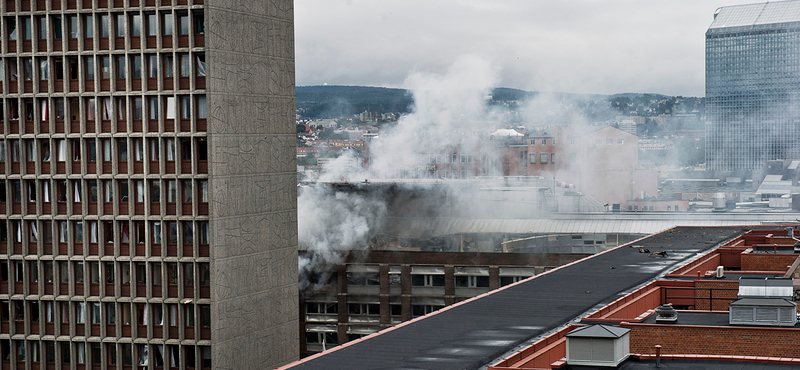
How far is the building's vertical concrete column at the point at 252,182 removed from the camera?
37.3 metres

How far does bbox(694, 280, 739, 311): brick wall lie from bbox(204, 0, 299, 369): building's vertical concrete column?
17.9 m

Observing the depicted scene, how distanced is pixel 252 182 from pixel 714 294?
19.0 meters

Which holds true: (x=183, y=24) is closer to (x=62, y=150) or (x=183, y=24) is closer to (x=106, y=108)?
(x=106, y=108)

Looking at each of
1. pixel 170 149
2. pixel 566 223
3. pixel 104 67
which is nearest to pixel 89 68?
pixel 104 67

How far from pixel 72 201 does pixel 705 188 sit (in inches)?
5619

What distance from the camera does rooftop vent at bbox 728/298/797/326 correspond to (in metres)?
24.2

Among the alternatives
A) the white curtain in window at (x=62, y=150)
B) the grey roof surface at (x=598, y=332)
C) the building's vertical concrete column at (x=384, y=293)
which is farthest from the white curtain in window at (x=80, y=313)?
the building's vertical concrete column at (x=384, y=293)

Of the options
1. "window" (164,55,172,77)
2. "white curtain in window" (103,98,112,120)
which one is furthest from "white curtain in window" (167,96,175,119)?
"white curtain in window" (103,98,112,120)

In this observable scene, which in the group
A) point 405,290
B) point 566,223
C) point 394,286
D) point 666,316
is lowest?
point 405,290

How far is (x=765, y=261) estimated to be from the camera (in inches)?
1645

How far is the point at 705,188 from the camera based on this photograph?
164 meters

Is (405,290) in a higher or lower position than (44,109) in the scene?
lower

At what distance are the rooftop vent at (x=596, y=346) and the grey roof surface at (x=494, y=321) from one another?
1883mm

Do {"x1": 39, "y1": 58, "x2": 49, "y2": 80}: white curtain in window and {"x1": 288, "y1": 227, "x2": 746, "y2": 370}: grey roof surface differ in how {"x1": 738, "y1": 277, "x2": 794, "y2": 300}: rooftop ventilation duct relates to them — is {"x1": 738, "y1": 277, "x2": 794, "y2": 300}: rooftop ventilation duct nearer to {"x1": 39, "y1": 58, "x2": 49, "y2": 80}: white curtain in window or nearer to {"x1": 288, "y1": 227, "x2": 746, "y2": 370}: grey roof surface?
{"x1": 288, "y1": 227, "x2": 746, "y2": 370}: grey roof surface
